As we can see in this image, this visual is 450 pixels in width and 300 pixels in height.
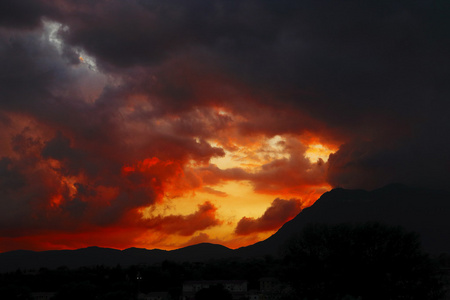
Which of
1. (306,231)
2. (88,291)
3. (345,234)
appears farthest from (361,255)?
(88,291)

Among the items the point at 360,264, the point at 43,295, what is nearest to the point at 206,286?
the point at 43,295

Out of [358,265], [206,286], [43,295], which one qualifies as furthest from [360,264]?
[43,295]

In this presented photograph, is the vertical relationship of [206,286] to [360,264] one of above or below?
above

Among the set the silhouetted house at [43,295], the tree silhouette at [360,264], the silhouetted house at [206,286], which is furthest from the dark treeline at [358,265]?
the silhouetted house at [43,295]

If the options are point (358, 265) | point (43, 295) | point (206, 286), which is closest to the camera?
point (358, 265)

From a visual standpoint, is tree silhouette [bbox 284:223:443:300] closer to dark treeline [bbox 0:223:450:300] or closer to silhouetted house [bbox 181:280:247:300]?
dark treeline [bbox 0:223:450:300]

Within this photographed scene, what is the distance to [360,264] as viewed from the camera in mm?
58344

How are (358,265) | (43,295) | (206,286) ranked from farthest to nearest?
(43,295) < (206,286) < (358,265)

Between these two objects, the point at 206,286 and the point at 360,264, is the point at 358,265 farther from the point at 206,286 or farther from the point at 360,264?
the point at 206,286

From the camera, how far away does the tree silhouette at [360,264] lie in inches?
2205

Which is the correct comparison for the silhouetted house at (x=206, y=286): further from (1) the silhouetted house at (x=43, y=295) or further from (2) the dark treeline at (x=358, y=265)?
(2) the dark treeline at (x=358, y=265)

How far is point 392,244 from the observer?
199 ft

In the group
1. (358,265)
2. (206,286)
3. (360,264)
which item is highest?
(206,286)

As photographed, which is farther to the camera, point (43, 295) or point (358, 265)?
point (43, 295)
